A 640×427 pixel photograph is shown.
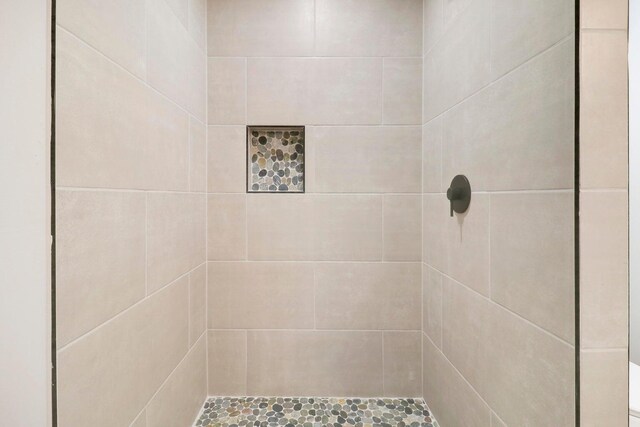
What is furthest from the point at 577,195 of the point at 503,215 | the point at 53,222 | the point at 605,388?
the point at 53,222

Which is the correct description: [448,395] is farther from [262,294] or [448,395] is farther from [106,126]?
[106,126]

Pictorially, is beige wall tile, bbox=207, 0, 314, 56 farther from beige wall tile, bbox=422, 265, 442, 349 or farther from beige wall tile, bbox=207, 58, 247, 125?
beige wall tile, bbox=422, 265, 442, 349

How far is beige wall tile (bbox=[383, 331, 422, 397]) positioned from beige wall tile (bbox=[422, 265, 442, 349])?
0.09 m

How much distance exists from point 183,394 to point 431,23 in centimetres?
175

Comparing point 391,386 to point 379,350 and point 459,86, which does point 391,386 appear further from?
point 459,86

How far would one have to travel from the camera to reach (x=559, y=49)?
0.67m

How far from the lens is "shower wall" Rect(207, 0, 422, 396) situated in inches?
57.6

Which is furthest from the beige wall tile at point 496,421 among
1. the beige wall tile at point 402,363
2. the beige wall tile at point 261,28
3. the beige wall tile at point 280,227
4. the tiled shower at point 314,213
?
the beige wall tile at point 261,28

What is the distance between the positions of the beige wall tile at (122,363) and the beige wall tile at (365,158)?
0.76 metres

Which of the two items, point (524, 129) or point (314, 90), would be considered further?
point (314, 90)

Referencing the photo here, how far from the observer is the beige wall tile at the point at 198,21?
1305 mm

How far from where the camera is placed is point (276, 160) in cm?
153
